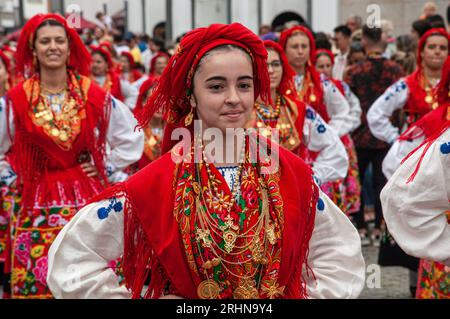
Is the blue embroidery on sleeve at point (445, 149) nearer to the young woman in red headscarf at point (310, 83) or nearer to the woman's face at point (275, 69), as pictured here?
the woman's face at point (275, 69)

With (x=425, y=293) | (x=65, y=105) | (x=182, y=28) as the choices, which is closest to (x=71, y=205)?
(x=65, y=105)

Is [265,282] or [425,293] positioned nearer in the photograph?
[265,282]

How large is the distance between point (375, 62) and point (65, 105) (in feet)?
15.9

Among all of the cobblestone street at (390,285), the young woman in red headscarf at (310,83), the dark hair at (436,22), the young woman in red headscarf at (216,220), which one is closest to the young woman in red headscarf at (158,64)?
the dark hair at (436,22)

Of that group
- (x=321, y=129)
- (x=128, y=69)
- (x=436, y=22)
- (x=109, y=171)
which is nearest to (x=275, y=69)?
A: (x=321, y=129)

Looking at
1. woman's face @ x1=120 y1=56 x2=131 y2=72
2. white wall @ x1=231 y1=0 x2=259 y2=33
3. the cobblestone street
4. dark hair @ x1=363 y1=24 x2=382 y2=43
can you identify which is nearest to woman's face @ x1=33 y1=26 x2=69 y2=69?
the cobblestone street

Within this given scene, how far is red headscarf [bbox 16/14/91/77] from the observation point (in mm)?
6758

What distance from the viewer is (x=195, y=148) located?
3.76m

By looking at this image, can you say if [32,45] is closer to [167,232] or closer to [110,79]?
[167,232]

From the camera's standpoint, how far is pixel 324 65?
35.4 feet

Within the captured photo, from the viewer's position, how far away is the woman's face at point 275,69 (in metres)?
7.20

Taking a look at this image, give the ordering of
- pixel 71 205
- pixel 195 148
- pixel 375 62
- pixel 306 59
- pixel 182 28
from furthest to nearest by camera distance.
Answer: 1. pixel 182 28
2. pixel 375 62
3. pixel 306 59
4. pixel 71 205
5. pixel 195 148
